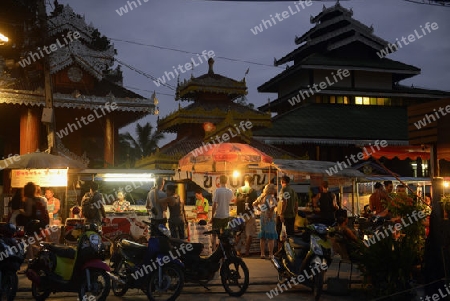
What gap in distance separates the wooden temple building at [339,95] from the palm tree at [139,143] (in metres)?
10.9

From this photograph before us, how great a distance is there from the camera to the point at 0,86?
1758cm

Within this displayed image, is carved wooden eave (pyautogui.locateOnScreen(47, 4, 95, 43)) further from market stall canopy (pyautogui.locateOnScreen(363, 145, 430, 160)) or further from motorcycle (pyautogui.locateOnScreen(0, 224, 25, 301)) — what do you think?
motorcycle (pyautogui.locateOnScreen(0, 224, 25, 301))

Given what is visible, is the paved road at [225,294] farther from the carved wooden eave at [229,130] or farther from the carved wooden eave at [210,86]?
the carved wooden eave at [210,86]

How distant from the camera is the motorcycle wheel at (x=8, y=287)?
7.16 metres

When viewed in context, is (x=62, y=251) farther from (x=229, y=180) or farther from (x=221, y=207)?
(x=229, y=180)

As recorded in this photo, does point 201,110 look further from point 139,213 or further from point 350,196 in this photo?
point 139,213

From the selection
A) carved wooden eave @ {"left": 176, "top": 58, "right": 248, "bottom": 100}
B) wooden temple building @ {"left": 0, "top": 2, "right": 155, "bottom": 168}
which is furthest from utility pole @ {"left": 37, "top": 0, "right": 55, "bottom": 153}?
carved wooden eave @ {"left": 176, "top": 58, "right": 248, "bottom": 100}

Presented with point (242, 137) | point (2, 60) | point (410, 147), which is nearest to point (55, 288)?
point (410, 147)

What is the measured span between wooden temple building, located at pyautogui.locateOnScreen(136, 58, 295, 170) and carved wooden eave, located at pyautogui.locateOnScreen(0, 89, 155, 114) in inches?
191

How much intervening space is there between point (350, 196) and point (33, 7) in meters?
13.3

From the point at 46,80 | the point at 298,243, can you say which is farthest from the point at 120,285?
the point at 46,80

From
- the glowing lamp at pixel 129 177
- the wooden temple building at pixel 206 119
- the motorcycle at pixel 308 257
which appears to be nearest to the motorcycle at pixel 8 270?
the motorcycle at pixel 308 257

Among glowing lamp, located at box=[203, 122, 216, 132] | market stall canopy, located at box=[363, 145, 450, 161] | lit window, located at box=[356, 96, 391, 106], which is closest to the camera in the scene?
market stall canopy, located at box=[363, 145, 450, 161]

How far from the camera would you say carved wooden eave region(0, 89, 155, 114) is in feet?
57.1
